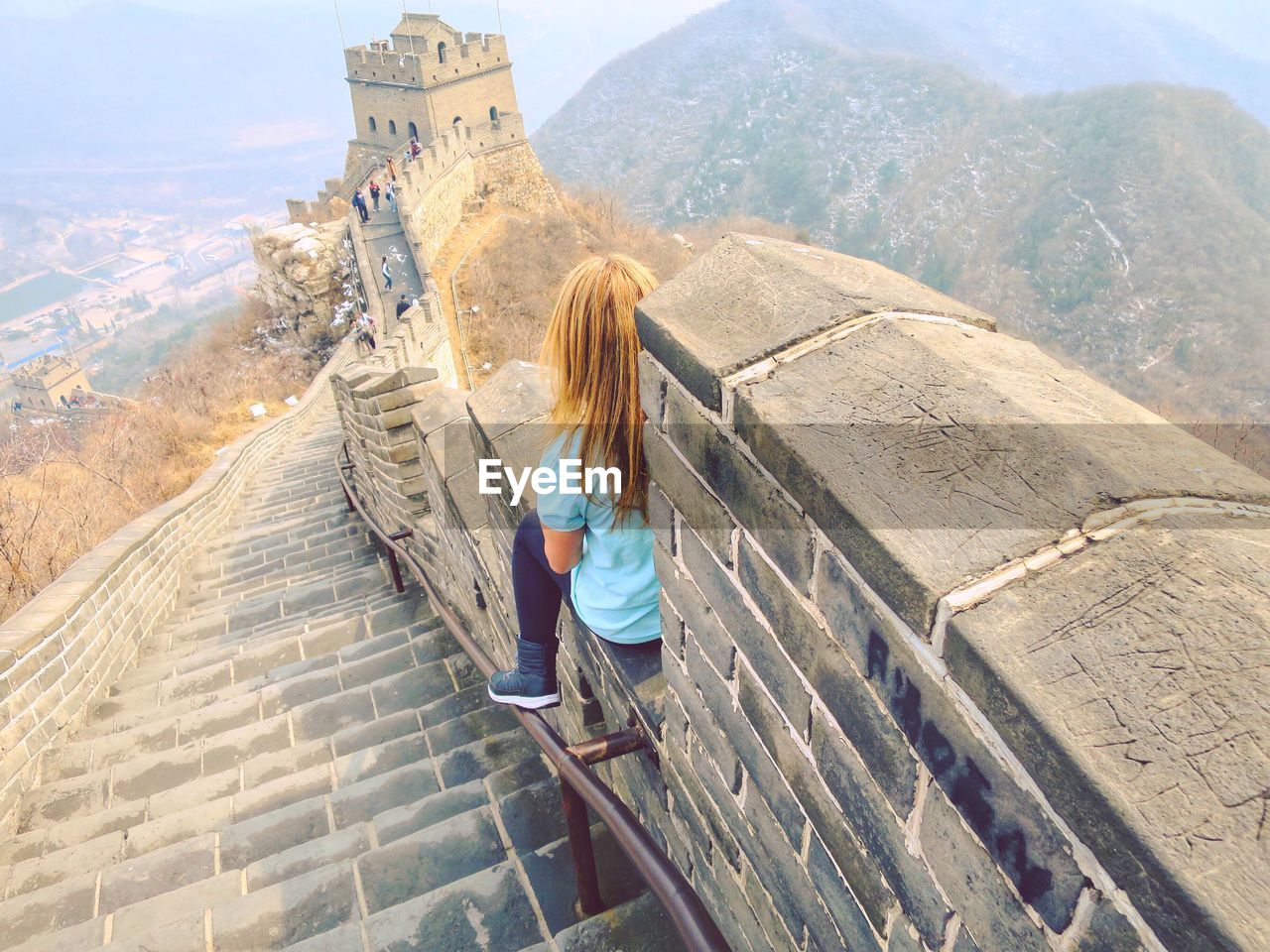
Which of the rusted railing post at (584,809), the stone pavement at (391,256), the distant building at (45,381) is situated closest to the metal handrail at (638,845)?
Result: the rusted railing post at (584,809)

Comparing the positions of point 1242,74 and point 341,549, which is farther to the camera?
point 1242,74

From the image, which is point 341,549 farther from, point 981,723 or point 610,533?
point 981,723

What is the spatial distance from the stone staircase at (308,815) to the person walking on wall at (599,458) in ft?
2.81

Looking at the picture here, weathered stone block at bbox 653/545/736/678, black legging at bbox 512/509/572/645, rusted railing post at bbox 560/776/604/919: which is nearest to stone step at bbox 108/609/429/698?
black legging at bbox 512/509/572/645

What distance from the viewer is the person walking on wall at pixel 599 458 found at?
179 cm

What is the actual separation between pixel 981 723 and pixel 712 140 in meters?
82.4

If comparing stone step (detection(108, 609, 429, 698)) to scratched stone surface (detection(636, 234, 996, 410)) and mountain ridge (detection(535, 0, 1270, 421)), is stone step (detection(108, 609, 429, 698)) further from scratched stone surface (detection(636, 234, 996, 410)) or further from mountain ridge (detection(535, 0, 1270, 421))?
mountain ridge (detection(535, 0, 1270, 421))

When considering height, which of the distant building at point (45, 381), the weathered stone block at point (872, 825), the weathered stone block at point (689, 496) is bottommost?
the distant building at point (45, 381)

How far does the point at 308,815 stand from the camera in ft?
9.92

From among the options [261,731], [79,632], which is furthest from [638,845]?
[79,632]

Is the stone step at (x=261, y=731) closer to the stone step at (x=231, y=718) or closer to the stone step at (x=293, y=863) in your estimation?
the stone step at (x=231, y=718)

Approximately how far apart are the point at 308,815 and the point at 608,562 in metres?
1.85

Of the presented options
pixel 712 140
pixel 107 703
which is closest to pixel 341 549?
pixel 107 703

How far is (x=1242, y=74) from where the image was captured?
108188mm
